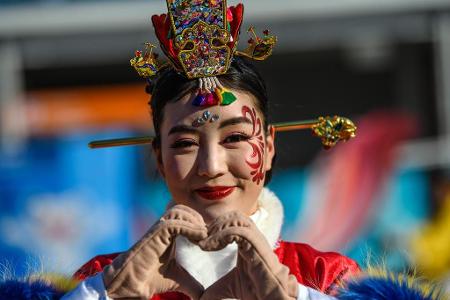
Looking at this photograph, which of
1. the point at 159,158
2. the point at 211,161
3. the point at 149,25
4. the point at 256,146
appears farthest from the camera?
the point at 149,25

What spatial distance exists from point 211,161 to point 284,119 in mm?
5935

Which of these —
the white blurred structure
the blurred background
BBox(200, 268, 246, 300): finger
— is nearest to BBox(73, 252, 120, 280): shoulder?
BBox(200, 268, 246, 300): finger

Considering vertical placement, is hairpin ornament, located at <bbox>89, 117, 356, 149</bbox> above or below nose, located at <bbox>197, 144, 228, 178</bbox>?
above

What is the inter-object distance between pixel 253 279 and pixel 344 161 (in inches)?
191

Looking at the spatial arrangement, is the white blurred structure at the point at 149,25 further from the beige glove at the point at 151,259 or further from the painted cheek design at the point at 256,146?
the beige glove at the point at 151,259

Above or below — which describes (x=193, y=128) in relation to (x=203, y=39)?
below

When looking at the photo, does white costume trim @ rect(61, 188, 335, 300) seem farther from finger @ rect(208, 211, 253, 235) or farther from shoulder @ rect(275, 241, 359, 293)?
finger @ rect(208, 211, 253, 235)

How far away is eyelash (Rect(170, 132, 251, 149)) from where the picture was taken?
97.4 inches

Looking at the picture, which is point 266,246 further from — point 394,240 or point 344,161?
point 344,161

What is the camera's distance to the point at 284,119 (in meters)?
8.34

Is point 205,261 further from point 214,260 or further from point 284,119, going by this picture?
point 284,119

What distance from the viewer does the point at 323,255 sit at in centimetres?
273

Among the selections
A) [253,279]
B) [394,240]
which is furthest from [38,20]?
[253,279]

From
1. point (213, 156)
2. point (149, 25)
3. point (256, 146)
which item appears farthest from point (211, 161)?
point (149, 25)
